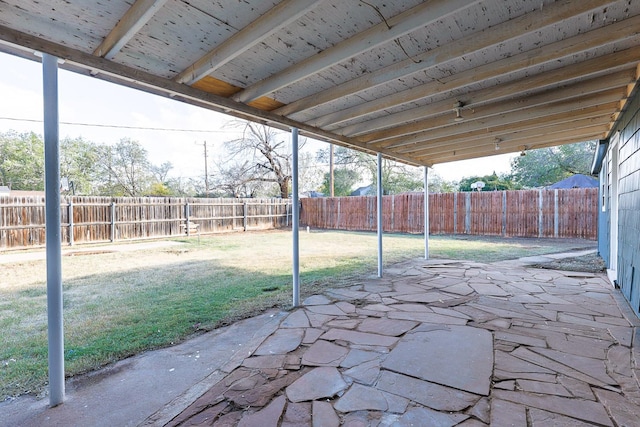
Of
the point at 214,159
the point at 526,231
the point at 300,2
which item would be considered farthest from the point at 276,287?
the point at 214,159

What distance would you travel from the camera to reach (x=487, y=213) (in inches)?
444

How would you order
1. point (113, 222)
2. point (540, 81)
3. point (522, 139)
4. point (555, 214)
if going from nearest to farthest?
point (540, 81), point (522, 139), point (555, 214), point (113, 222)

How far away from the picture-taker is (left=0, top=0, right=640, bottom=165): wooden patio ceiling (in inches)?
64.6

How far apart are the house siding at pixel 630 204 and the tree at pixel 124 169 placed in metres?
25.2

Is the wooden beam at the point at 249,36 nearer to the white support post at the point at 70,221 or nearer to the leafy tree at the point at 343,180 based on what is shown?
the white support post at the point at 70,221

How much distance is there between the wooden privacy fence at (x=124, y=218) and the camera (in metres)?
8.52

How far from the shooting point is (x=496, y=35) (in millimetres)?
1848

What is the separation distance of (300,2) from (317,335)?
2.41 meters

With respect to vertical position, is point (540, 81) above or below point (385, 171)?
below

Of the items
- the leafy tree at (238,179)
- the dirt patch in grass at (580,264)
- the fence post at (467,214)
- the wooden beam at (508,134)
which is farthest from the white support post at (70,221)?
the fence post at (467,214)

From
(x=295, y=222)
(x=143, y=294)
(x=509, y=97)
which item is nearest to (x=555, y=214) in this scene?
(x=509, y=97)

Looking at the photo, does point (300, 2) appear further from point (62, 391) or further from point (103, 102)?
point (103, 102)

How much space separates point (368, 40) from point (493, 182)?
21605 millimetres

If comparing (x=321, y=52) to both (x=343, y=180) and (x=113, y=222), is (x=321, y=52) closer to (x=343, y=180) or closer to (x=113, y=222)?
(x=113, y=222)
